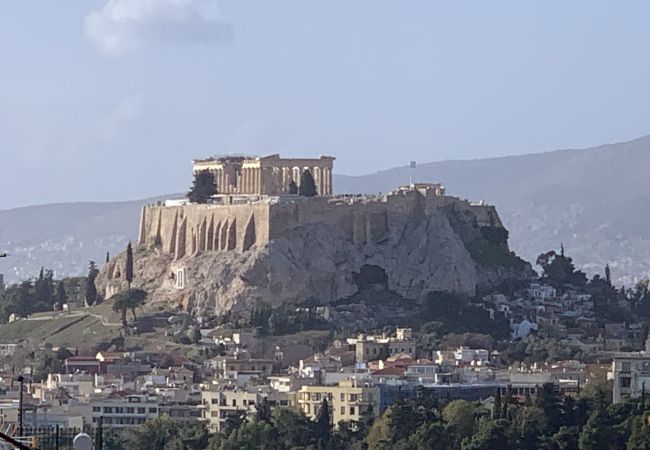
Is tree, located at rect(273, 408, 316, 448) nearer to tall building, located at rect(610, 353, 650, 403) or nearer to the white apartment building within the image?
tall building, located at rect(610, 353, 650, 403)

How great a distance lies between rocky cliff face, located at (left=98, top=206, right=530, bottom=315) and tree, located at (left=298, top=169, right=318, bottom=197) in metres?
4.43

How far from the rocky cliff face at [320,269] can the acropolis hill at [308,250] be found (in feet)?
0.13

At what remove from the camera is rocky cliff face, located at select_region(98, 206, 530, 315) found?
11750cm

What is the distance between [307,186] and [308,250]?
6277 mm

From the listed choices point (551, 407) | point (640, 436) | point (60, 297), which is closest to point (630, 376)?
point (551, 407)

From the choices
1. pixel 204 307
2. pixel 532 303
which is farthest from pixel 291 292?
pixel 532 303

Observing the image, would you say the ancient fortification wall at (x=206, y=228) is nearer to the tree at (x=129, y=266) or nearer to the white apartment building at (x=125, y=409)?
the tree at (x=129, y=266)

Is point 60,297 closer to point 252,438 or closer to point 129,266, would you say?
point 129,266

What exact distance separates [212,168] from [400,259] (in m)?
15.3

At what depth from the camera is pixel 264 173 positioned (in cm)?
12950

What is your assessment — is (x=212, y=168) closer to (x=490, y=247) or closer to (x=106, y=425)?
(x=490, y=247)

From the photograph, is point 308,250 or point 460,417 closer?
point 460,417

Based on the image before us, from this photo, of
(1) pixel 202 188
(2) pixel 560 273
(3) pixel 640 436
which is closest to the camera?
(3) pixel 640 436

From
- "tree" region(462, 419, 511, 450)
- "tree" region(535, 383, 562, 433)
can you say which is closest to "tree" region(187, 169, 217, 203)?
"tree" region(535, 383, 562, 433)
